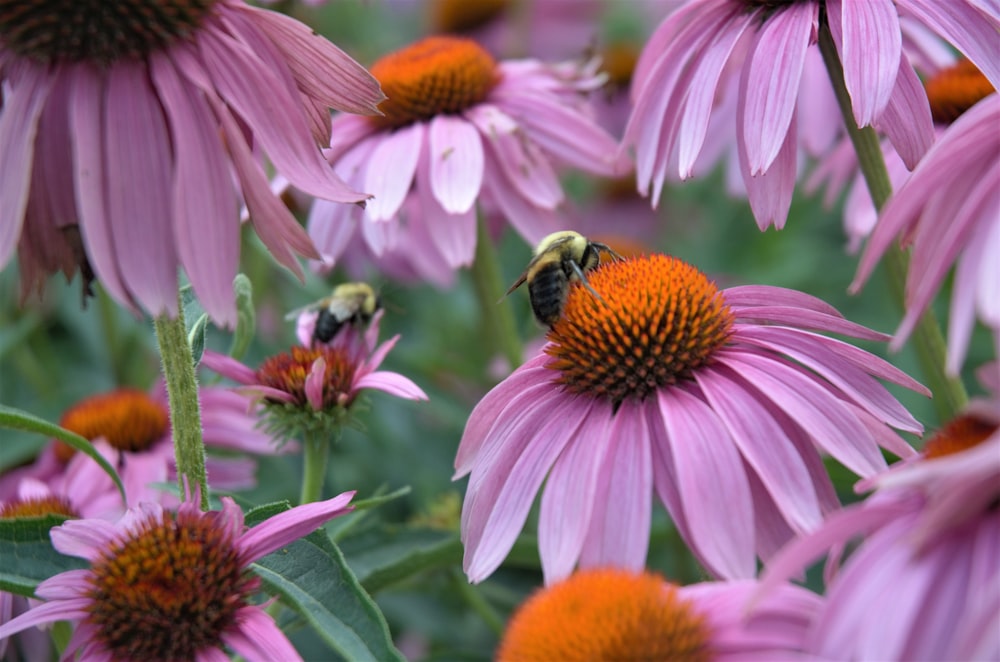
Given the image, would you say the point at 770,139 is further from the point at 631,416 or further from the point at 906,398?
the point at 906,398

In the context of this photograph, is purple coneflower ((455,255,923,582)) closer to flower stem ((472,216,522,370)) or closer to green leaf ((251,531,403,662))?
green leaf ((251,531,403,662))

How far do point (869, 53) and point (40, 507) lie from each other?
1111 mm

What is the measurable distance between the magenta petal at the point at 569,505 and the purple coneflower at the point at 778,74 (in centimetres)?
37

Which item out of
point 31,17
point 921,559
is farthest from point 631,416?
point 31,17

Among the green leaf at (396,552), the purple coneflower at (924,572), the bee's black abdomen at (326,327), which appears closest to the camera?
the purple coneflower at (924,572)

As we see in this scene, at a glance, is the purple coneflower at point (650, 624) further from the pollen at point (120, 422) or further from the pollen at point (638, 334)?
the pollen at point (120, 422)

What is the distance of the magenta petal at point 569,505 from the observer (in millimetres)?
945

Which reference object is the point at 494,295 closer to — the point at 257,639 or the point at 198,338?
the point at 198,338

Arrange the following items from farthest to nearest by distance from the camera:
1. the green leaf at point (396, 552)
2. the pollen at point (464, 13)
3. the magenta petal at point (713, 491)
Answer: the pollen at point (464, 13) < the green leaf at point (396, 552) < the magenta petal at point (713, 491)

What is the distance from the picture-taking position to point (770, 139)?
1168mm

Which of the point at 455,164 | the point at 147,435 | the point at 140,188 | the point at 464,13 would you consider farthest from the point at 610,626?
the point at 464,13

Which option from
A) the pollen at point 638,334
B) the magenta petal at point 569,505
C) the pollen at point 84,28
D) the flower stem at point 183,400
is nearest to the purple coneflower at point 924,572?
the magenta petal at point 569,505

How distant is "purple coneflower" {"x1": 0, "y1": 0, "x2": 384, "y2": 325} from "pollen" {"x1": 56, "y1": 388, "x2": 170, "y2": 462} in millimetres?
602

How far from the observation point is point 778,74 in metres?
1.19
